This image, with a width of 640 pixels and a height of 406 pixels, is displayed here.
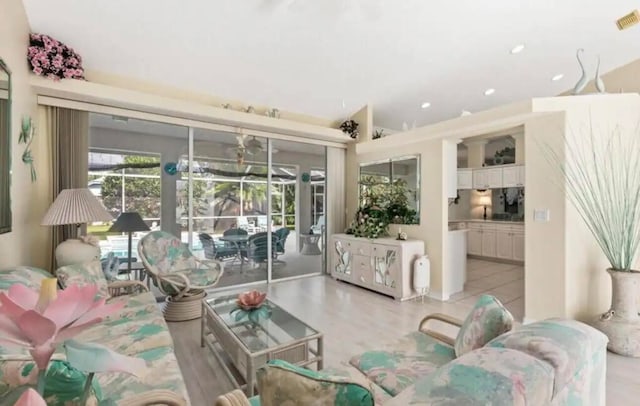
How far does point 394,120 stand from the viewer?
19.3ft

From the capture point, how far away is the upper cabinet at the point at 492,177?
6227 millimetres

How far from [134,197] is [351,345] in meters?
3.35

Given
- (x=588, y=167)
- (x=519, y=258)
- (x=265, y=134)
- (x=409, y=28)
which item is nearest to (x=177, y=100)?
(x=265, y=134)

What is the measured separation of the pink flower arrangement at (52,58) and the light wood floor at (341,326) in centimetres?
287

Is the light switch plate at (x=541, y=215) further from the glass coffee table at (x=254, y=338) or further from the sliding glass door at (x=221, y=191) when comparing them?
the sliding glass door at (x=221, y=191)

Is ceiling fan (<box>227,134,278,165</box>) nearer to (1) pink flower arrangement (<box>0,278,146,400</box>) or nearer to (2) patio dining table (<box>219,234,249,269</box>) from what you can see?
(2) patio dining table (<box>219,234,249,269</box>)

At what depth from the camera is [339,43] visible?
→ 3.47 meters

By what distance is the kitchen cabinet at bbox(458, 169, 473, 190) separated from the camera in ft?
23.1

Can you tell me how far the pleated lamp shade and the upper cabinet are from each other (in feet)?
23.1

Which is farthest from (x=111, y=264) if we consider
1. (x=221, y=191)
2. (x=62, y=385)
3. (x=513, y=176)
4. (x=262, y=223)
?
(x=513, y=176)

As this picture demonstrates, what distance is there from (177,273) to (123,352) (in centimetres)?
166

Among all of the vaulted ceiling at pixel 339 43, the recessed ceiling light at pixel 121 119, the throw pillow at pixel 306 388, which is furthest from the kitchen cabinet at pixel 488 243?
the recessed ceiling light at pixel 121 119

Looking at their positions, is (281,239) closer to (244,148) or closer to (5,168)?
(244,148)

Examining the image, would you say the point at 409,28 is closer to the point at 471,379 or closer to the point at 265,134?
the point at 265,134
